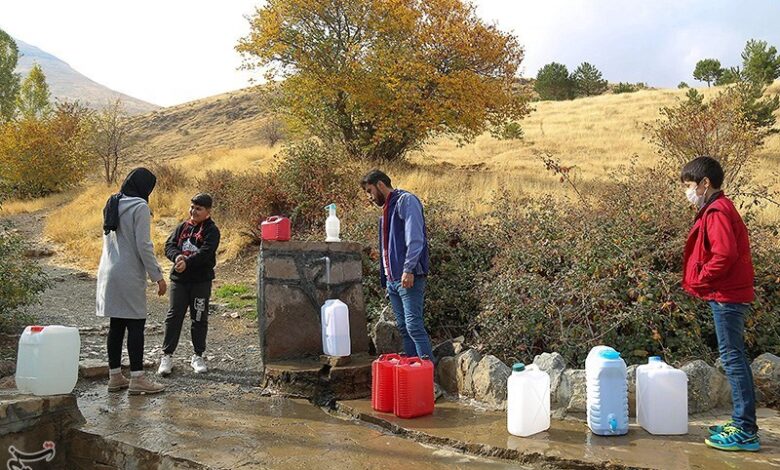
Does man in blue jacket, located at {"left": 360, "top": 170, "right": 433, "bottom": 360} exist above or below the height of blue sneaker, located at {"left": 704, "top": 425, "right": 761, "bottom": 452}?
above

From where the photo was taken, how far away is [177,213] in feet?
55.1

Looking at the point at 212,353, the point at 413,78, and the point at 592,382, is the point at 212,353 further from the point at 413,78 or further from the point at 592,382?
the point at 413,78

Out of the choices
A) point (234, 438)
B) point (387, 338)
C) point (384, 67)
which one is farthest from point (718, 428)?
point (384, 67)

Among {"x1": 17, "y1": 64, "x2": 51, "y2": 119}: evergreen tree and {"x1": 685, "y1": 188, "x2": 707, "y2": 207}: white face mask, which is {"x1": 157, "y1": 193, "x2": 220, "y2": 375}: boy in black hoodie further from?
{"x1": 17, "y1": 64, "x2": 51, "y2": 119}: evergreen tree

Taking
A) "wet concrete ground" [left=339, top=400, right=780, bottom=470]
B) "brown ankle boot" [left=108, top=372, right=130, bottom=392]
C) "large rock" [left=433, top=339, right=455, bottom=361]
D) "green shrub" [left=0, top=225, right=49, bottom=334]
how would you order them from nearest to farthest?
"wet concrete ground" [left=339, top=400, right=780, bottom=470], "brown ankle boot" [left=108, top=372, right=130, bottom=392], "large rock" [left=433, top=339, right=455, bottom=361], "green shrub" [left=0, top=225, right=49, bottom=334]

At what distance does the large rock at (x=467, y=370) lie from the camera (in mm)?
5011

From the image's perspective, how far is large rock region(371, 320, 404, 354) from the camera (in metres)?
5.77

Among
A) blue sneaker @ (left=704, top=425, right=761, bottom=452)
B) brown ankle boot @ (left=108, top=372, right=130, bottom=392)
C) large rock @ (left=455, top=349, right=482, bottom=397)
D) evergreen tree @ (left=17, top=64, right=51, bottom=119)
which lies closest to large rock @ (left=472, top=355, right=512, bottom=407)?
large rock @ (left=455, top=349, right=482, bottom=397)

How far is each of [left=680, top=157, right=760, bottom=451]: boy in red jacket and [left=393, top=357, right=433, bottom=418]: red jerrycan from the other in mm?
1805

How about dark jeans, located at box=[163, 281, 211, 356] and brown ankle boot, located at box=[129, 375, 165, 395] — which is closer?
brown ankle boot, located at box=[129, 375, 165, 395]

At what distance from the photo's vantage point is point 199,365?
602 cm

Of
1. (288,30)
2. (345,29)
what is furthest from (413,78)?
(288,30)

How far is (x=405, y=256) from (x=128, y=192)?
2.28 metres

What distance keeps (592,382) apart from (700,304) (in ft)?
5.79
